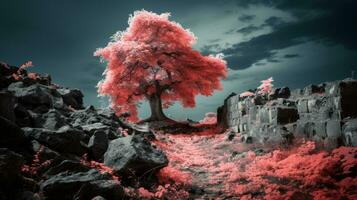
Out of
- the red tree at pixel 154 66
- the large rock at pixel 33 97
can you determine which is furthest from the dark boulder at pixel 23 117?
the red tree at pixel 154 66

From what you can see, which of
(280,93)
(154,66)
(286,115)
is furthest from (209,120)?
(286,115)

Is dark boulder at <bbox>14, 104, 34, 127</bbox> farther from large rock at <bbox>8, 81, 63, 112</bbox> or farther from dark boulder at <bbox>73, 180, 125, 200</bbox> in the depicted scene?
dark boulder at <bbox>73, 180, 125, 200</bbox>

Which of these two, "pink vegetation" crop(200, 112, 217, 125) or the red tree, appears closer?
the red tree

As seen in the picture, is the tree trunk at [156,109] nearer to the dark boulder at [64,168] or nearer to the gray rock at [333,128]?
the gray rock at [333,128]

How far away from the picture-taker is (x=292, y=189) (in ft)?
21.1

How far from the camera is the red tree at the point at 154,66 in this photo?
21.4 m

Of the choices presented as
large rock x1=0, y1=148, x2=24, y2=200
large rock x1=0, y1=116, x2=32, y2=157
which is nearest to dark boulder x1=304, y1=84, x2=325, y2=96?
large rock x1=0, y1=116, x2=32, y2=157

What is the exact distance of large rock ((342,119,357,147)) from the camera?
24.2 ft

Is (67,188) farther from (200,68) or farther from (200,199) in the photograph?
(200,68)

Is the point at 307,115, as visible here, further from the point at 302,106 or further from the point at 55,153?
the point at 55,153

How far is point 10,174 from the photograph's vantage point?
4.84m

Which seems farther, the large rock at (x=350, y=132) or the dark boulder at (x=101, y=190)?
the large rock at (x=350, y=132)

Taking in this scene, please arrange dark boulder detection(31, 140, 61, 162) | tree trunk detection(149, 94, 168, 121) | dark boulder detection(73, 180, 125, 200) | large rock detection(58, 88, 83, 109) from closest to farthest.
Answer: dark boulder detection(73, 180, 125, 200), dark boulder detection(31, 140, 61, 162), large rock detection(58, 88, 83, 109), tree trunk detection(149, 94, 168, 121)

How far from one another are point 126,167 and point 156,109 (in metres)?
16.6
